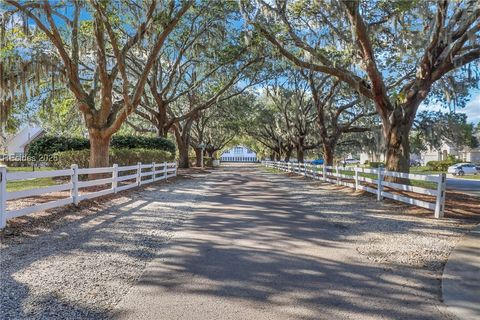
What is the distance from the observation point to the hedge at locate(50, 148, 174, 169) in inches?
602

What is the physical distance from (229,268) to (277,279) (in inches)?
26.7

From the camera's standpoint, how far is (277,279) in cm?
425

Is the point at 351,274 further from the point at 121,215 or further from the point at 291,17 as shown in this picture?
the point at 291,17

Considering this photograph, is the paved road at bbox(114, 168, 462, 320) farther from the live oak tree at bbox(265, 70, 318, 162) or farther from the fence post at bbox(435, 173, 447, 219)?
the live oak tree at bbox(265, 70, 318, 162)

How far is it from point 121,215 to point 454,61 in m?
10.3

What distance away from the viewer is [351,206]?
1009cm

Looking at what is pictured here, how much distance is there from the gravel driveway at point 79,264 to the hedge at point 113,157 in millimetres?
8159

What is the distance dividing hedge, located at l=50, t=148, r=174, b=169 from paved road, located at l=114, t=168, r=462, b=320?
32.8 ft

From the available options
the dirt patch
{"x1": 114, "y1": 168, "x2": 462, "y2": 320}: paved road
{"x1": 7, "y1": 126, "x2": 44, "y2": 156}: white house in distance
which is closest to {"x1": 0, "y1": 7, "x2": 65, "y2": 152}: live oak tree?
the dirt patch

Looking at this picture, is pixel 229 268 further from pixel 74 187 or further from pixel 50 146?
pixel 50 146

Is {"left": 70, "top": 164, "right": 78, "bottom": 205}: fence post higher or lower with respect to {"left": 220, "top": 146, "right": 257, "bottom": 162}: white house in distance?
lower

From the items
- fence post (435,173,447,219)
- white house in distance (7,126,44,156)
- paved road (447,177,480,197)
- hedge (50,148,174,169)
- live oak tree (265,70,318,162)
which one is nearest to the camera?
fence post (435,173,447,219)

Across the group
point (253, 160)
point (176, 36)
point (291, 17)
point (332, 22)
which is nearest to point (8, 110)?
point (176, 36)

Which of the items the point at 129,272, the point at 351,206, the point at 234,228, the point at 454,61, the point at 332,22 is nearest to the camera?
the point at 129,272
